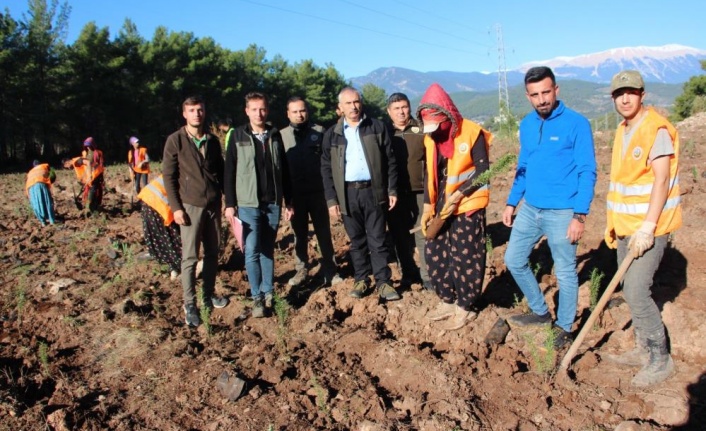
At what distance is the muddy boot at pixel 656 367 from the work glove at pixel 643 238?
0.56m

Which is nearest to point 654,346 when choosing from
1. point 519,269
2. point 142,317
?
point 519,269

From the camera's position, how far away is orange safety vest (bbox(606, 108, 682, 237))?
2.38m

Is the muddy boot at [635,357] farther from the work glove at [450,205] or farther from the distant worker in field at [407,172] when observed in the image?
the distant worker in field at [407,172]

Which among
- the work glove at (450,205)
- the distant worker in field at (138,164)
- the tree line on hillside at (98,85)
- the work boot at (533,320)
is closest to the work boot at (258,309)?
the work glove at (450,205)

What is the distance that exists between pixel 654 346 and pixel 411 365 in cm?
134

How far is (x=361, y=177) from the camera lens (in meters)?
3.75

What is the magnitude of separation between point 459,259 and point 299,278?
1.93 m

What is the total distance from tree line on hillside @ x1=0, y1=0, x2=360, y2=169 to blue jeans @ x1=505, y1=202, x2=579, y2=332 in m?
24.7

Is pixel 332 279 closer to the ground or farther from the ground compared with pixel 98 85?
closer to the ground

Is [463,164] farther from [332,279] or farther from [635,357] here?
[332,279]

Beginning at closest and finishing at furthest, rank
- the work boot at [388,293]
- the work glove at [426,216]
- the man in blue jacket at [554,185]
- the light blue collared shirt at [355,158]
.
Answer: the man in blue jacket at [554,185]
the work glove at [426,216]
the light blue collared shirt at [355,158]
the work boot at [388,293]

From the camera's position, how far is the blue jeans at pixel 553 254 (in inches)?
112

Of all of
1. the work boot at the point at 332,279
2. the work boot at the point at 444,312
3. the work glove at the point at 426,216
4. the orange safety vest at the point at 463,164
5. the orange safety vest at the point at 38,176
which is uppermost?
the orange safety vest at the point at 38,176

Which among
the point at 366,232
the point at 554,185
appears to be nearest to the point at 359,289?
the point at 366,232
